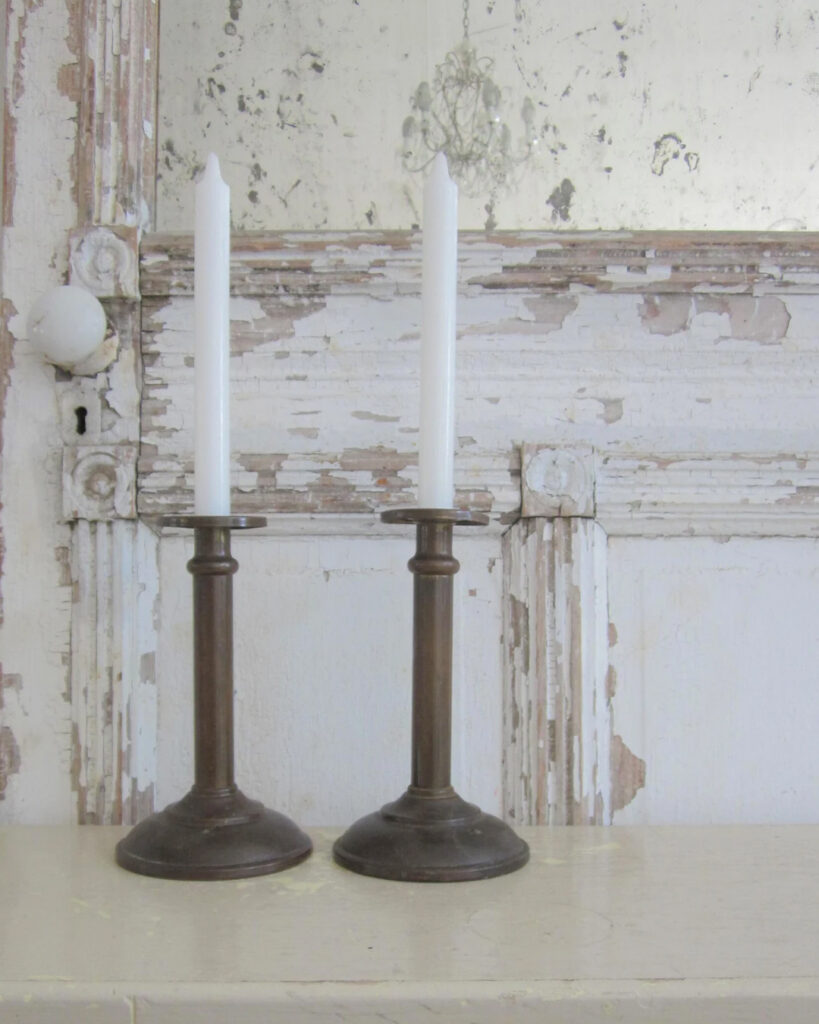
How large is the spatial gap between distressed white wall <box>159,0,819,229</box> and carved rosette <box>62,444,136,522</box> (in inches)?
9.1

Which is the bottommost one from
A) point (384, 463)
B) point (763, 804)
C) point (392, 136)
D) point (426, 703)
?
point (763, 804)

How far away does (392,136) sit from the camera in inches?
34.7

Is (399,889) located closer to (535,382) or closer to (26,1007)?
(26,1007)

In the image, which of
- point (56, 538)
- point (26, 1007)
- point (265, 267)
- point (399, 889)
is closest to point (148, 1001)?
point (26, 1007)

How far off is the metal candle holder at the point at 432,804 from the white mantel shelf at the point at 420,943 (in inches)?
0.5

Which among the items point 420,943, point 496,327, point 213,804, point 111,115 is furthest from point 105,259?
point 420,943

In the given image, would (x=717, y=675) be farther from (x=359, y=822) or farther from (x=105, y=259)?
(x=105, y=259)

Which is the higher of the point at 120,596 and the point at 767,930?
the point at 120,596

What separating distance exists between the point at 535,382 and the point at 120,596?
353 mm

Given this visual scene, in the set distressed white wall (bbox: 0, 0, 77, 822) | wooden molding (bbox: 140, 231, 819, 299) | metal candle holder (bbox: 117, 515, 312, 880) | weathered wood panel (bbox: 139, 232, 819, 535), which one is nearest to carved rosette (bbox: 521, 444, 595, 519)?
weathered wood panel (bbox: 139, 232, 819, 535)

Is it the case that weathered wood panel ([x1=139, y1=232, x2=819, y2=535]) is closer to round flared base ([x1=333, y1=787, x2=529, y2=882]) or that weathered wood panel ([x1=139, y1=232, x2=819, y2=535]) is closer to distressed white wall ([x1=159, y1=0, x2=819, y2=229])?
distressed white wall ([x1=159, y1=0, x2=819, y2=229])

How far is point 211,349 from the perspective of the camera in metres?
0.65

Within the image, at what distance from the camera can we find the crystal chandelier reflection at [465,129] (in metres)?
0.88

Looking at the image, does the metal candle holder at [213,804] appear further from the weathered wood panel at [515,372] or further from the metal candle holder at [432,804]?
the weathered wood panel at [515,372]
